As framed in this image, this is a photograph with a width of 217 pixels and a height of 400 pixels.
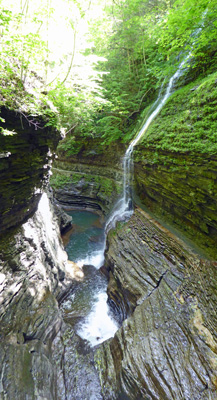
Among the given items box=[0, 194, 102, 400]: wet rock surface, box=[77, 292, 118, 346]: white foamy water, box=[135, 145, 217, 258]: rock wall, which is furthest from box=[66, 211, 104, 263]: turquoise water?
box=[135, 145, 217, 258]: rock wall

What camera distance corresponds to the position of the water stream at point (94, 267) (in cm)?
641

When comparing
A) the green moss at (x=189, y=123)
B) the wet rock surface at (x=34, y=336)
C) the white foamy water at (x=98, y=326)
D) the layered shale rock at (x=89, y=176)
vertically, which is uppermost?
the green moss at (x=189, y=123)

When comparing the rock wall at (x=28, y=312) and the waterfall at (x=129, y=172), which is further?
the waterfall at (x=129, y=172)

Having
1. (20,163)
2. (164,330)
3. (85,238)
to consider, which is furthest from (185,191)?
(85,238)

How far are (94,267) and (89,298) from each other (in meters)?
2.01

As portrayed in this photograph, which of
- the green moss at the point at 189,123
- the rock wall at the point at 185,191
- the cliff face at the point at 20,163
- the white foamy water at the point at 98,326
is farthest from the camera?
the white foamy water at the point at 98,326

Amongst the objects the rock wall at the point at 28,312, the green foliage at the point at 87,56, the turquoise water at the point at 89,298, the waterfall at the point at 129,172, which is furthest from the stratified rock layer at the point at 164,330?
the green foliage at the point at 87,56

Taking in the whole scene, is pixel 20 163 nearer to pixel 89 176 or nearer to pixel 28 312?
pixel 28 312

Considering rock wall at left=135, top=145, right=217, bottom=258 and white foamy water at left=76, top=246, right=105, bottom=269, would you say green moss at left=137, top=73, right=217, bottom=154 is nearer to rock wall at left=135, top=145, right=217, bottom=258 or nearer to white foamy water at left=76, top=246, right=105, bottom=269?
rock wall at left=135, top=145, right=217, bottom=258

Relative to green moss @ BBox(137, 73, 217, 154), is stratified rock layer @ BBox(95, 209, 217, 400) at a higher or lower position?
lower

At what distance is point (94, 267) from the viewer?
30.8 ft

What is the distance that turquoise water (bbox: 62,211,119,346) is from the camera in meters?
6.29

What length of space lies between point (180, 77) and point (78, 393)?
13.0 m

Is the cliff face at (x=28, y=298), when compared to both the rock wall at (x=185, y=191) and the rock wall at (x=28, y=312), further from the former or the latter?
the rock wall at (x=185, y=191)
